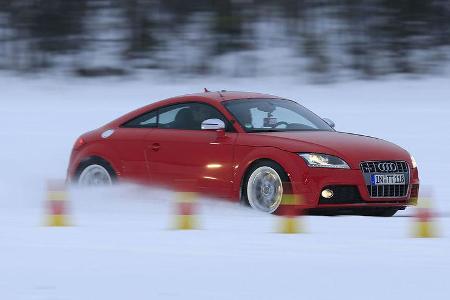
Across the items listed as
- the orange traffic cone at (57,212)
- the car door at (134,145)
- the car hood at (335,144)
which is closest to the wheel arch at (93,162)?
the car door at (134,145)

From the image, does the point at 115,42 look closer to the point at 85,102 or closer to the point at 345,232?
the point at 85,102

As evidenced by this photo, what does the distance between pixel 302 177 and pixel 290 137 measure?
568 millimetres

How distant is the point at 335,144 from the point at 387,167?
1.97ft

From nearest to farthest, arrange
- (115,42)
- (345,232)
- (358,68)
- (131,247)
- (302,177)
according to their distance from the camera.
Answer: (131,247) < (345,232) < (302,177) < (358,68) < (115,42)

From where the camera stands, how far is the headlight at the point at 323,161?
1145 centimetres

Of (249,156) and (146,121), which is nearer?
(249,156)

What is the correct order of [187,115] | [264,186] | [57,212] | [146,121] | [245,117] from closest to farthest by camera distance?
[57,212], [264,186], [245,117], [187,115], [146,121]

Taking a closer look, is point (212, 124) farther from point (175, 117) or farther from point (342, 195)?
point (342, 195)

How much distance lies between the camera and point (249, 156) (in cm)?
1181

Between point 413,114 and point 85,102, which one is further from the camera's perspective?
point 85,102

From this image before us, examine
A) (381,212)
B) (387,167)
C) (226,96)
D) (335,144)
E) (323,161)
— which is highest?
(226,96)

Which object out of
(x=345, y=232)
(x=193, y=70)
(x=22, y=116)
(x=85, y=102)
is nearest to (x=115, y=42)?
(x=193, y=70)

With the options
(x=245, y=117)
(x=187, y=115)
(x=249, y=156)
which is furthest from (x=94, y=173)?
(x=249, y=156)

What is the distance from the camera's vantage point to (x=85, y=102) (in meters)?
23.5
